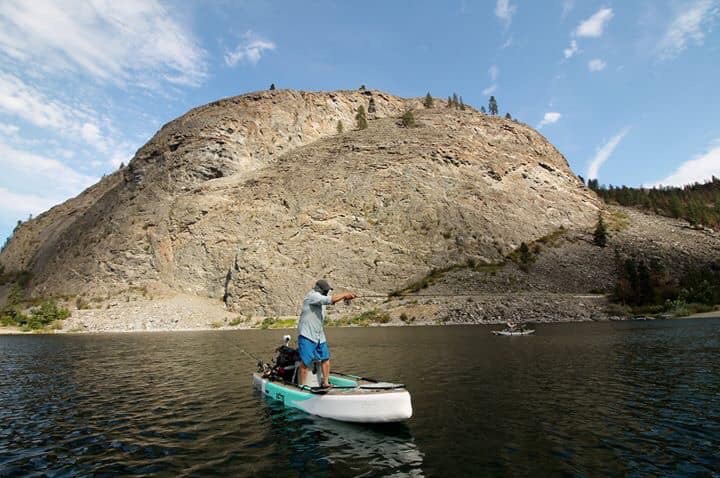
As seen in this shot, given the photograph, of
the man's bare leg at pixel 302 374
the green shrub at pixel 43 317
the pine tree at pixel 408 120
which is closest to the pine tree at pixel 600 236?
the pine tree at pixel 408 120

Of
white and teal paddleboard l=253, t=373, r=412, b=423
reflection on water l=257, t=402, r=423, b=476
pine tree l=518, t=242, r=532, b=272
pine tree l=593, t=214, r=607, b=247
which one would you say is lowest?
reflection on water l=257, t=402, r=423, b=476

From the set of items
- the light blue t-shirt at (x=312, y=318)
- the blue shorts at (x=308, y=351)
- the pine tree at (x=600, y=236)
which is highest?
→ the pine tree at (x=600, y=236)

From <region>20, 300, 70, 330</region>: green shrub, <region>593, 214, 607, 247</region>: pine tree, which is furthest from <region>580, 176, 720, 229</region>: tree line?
<region>20, 300, 70, 330</region>: green shrub

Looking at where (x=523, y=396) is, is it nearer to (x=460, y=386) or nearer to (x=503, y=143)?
(x=460, y=386)

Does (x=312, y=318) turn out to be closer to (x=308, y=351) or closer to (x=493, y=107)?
(x=308, y=351)

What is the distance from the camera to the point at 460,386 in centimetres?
1694

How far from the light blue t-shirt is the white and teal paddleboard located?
1699 millimetres

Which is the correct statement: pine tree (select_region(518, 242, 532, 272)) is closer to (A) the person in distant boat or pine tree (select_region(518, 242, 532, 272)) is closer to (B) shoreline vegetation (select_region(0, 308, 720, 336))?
(B) shoreline vegetation (select_region(0, 308, 720, 336))

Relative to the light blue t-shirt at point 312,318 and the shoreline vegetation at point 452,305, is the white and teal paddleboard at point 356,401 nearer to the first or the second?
the light blue t-shirt at point 312,318

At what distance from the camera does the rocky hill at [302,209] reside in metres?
75.8

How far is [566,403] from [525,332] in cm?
2603

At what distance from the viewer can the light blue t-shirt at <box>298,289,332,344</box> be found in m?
14.0

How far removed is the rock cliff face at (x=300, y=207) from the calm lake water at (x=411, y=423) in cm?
5110

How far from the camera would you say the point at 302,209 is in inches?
3275
